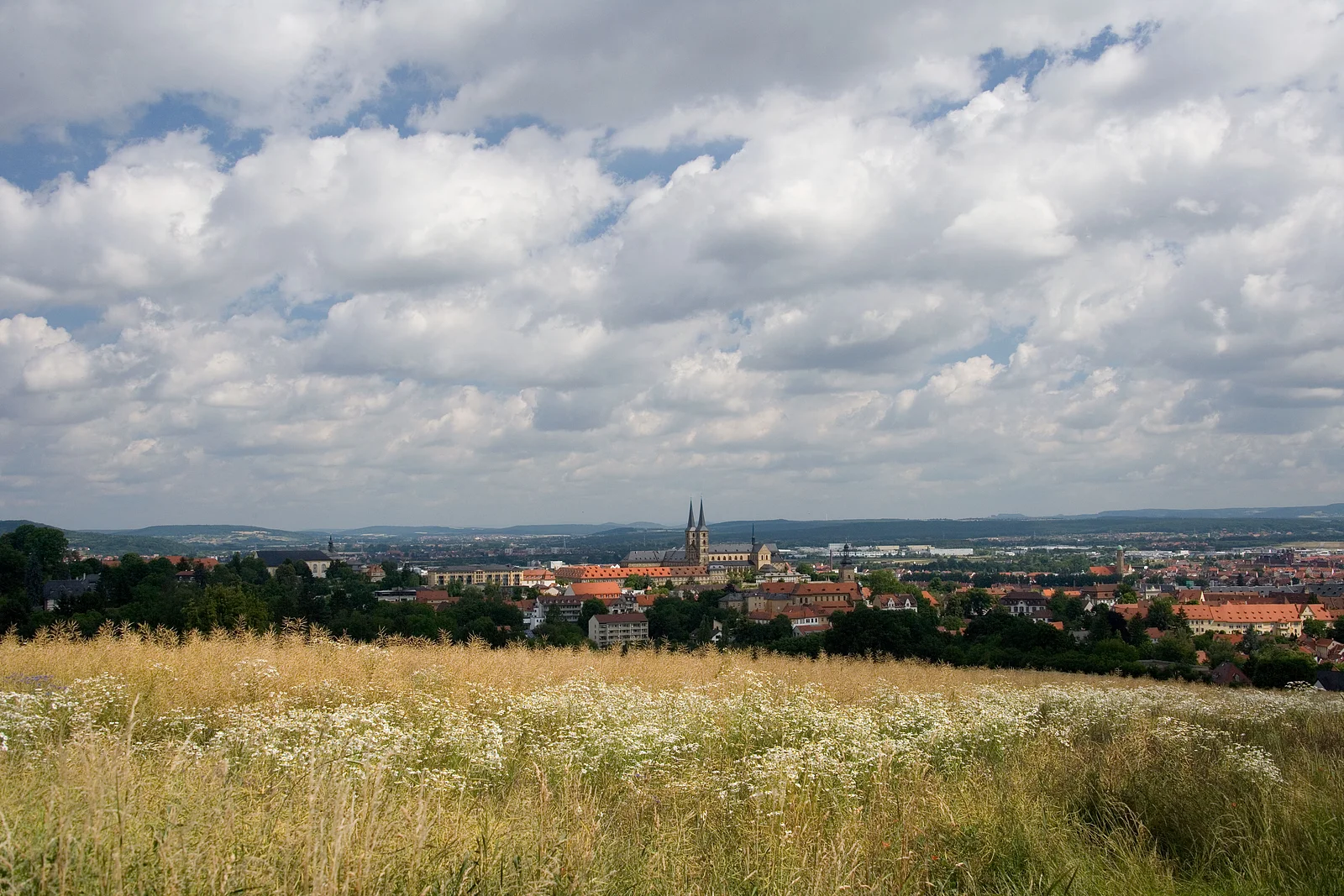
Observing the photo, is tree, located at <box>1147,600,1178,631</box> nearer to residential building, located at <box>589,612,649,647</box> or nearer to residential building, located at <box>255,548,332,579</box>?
residential building, located at <box>589,612,649,647</box>

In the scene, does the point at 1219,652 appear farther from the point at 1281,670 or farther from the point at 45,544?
the point at 45,544

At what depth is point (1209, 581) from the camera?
160500mm

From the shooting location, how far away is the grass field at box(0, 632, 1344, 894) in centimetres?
412

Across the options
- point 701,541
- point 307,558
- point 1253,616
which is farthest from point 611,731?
point 701,541

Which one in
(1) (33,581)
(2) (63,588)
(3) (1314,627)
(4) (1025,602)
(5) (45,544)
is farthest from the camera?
(4) (1025,602)

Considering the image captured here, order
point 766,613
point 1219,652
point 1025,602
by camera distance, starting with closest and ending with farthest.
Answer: point 1219,652 → point 766,613 → point 1025,602

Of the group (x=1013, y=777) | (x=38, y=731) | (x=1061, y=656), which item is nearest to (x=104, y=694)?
(x=38, y=731)

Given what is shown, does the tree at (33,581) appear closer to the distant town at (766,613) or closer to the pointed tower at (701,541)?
the distant town at (766,613)

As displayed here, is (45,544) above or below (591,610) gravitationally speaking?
above

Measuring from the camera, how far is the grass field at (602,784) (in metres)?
4.12

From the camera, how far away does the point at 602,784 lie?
7285 millimetres

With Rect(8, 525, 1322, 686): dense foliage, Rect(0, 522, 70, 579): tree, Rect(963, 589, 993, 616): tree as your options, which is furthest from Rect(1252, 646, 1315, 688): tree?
Rect(0, 522, 70, 579): tree

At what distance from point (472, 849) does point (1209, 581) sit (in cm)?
18320

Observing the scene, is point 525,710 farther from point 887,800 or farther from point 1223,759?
point 1223,759
